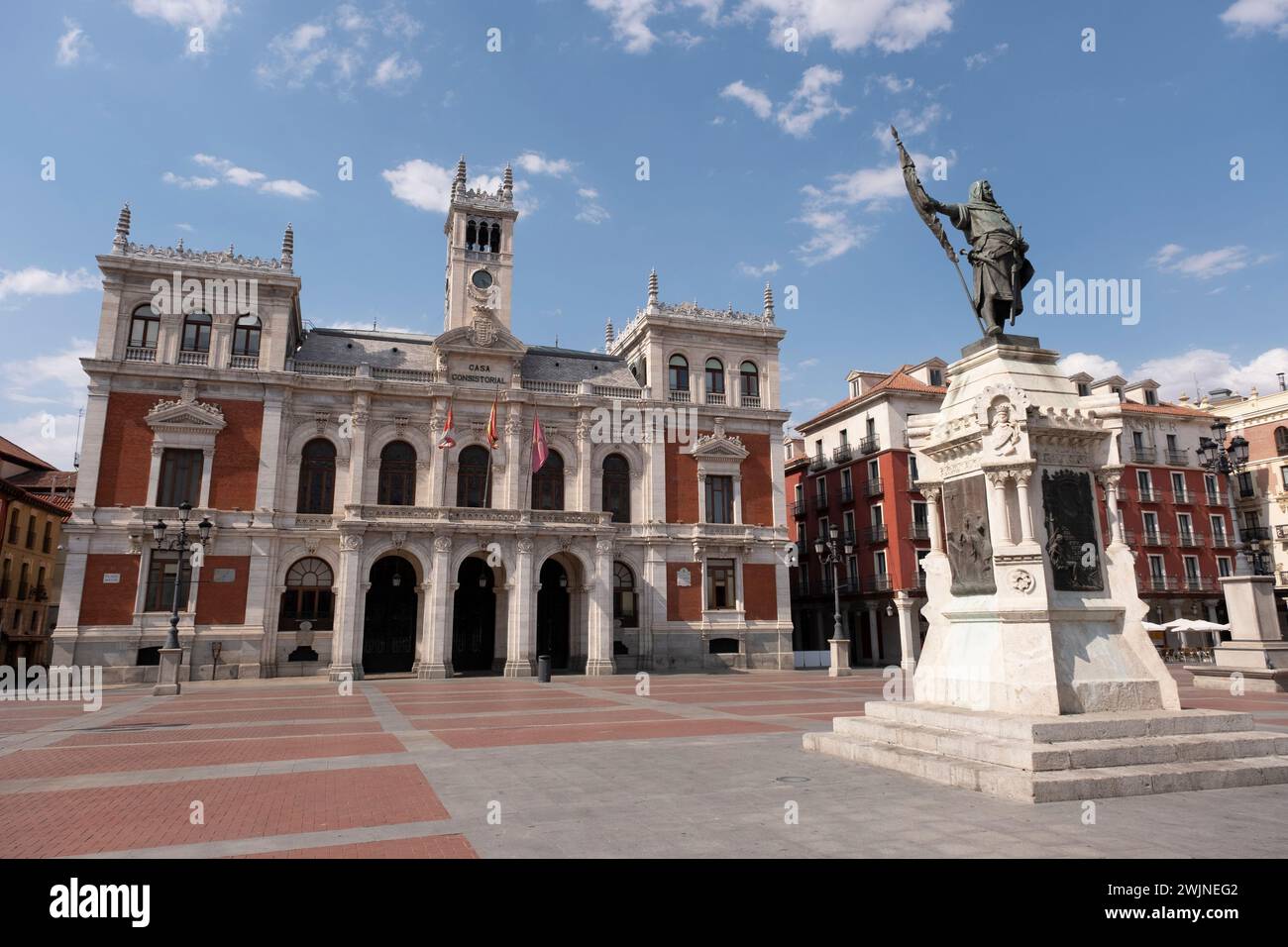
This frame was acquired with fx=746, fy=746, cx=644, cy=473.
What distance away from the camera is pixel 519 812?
7.42 metres

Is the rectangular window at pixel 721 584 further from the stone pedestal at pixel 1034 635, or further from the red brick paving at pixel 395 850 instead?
the red brick paving at pixel 395 850

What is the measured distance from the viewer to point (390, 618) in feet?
118

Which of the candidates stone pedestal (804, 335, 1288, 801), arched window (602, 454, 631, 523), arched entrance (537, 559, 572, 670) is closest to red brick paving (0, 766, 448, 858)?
stone pedestal (804, 335, 1288, 801)

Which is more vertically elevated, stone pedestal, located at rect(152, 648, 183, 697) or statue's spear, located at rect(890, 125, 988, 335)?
statue's spear, located at rect(890, 125, 988, 335)

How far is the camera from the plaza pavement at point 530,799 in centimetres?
612

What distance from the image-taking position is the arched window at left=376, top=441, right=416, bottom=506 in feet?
116

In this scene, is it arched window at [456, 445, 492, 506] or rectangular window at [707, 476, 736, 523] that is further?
rectangular window at [707, 476, 736, 523]

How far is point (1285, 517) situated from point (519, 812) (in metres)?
54.9

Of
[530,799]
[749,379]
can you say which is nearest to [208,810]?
[530,799]

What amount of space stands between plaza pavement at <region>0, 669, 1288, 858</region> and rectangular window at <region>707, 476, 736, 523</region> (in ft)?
74.5

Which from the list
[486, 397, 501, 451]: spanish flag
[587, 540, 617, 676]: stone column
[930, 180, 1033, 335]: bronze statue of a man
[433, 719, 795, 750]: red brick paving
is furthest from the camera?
[587, 540, 617, 676]: stone column

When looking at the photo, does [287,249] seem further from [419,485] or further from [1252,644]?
[1252,644]

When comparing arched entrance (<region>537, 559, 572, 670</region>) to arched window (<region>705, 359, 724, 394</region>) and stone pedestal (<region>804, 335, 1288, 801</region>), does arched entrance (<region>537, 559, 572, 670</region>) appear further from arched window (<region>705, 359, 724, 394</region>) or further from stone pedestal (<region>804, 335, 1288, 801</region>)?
stone pedestal (<region>804, 335, 1288, 801</region>)

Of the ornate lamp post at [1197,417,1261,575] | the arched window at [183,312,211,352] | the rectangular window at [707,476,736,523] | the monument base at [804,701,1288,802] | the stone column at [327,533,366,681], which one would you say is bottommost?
the monument base at [804,701,1288,802]
